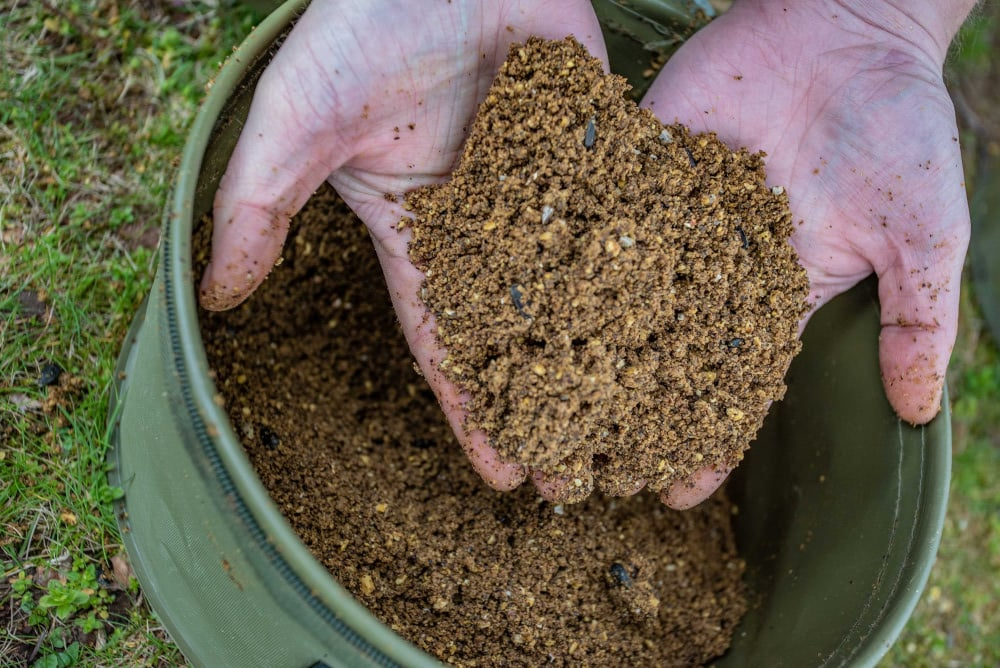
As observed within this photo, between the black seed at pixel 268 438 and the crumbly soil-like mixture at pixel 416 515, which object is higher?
the black seed at pixel 268 438

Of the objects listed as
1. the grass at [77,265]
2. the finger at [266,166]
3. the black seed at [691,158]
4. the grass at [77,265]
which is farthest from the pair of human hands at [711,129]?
the grass at [77,265]

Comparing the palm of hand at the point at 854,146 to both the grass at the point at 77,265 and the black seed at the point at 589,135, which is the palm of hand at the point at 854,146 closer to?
the black seed at the point at 589,135

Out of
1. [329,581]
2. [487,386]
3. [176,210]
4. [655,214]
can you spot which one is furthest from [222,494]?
[655,214]

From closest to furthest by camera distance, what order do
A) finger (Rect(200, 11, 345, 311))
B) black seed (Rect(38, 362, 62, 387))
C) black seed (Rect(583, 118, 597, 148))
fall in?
finger (Rect(200, 11, 345, 311)) → black seed (Rect(583, 118, 597, 148)) → black seed (Rect(38, 362, 62, 387))

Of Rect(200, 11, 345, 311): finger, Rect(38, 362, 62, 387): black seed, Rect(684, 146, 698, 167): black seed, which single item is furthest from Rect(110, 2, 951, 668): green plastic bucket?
Rect(684, 146, 698, 167): black seed

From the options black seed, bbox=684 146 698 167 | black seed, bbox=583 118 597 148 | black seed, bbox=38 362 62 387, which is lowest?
black seed, bbox=38 362 62 387

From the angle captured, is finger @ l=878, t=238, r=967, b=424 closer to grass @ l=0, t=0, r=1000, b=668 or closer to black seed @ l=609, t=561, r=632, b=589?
black seed @ l=609, t=561, r=632, b=589

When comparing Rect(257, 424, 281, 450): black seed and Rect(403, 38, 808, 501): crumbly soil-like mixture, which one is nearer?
Rect(403, 38, 808, 501): crumbly soil-like mixture

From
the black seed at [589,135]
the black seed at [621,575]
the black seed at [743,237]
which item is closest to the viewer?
the black seed at [589,135]
